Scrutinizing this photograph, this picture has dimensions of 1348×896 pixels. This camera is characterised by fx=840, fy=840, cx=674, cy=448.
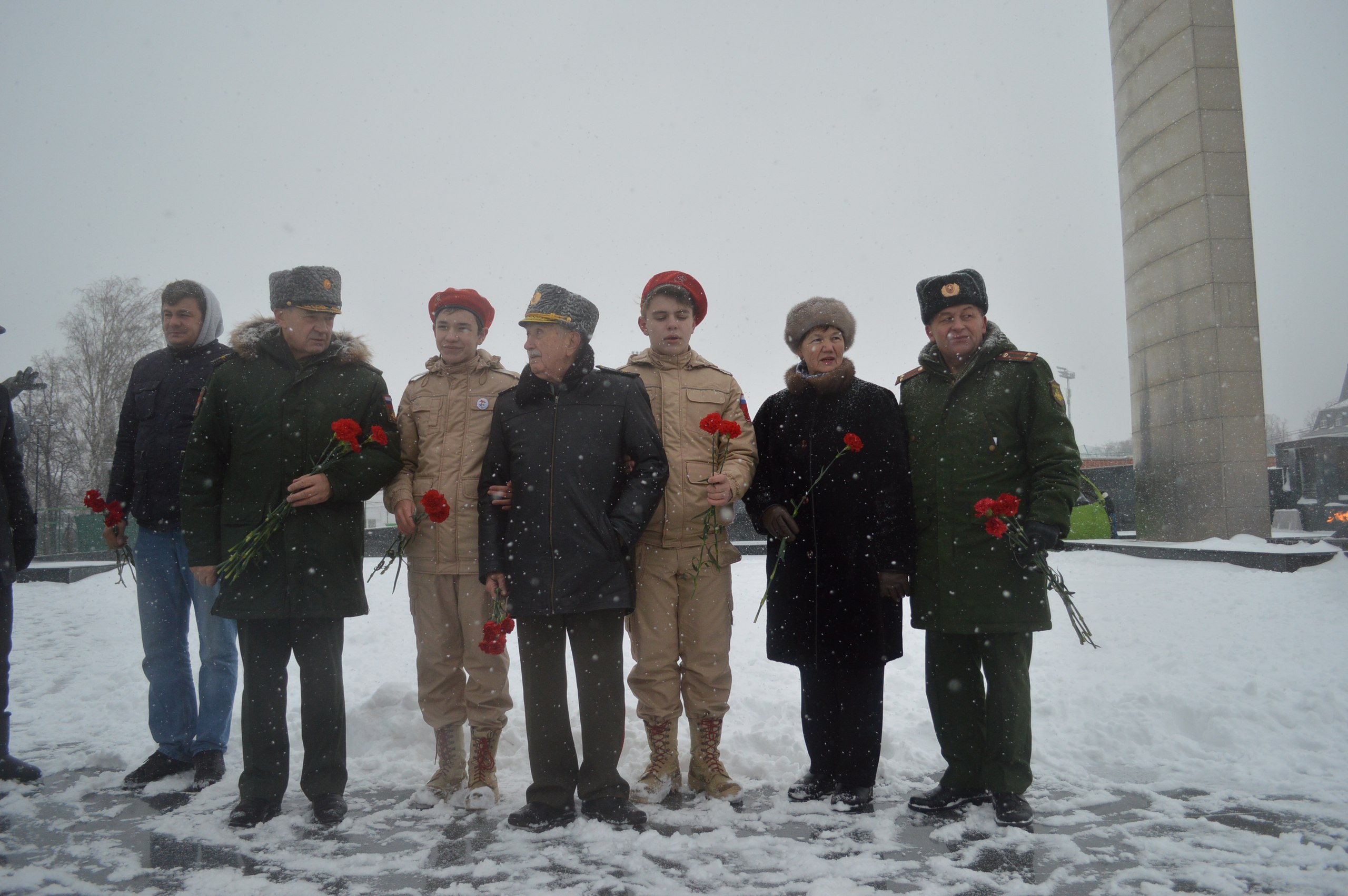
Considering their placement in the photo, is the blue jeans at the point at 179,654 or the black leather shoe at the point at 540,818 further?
the blue jeans at the point at 179,654

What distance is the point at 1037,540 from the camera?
10.6 feet

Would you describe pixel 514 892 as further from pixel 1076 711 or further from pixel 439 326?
pixel 1076 711

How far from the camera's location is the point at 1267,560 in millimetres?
8055

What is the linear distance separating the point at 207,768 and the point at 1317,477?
17.1 meters

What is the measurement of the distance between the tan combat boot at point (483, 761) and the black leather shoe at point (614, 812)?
0.49 metres

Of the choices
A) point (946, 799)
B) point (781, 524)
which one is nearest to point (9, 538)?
point (781, 524)

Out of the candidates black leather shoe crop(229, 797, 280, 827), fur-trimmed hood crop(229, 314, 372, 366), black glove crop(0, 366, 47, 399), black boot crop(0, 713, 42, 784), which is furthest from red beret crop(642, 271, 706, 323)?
black glove crop(0, 366, 47, 399)

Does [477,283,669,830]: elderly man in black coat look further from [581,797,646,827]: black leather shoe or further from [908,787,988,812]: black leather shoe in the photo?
[908,787,988,812]: black leather shoe

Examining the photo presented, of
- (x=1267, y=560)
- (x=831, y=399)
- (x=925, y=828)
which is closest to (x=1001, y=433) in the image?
(x=831, y=399)

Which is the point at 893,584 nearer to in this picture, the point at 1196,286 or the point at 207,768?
the point at 207,768

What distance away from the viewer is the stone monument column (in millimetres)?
10055

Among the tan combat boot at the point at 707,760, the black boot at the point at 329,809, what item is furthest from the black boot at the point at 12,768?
the tan combat boot at the point at 707,760

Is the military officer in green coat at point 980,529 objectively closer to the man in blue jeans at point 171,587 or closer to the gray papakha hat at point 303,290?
the gray papakha hat at point 303,290

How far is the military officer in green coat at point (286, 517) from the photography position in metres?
3.34
